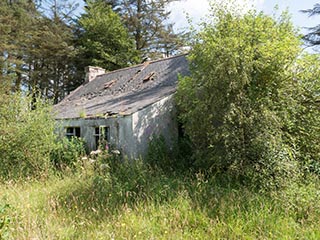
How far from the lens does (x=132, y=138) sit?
952 cm

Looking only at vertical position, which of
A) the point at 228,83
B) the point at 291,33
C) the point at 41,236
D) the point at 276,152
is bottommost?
the point at 41,236

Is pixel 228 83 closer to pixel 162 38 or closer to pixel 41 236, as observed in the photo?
pixel 41 236

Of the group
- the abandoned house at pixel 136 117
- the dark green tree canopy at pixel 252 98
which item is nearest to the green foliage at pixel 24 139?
the abandoned house at pixel 136 117

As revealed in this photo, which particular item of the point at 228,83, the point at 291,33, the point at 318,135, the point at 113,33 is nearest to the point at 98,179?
the point at 228,83

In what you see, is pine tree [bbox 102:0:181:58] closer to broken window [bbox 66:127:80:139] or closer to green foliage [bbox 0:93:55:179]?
broken window [bbox 66:127:80:139]

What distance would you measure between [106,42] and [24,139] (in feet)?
55.5

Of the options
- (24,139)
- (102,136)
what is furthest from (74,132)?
(24,139)

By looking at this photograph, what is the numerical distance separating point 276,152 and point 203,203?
7.62 ft

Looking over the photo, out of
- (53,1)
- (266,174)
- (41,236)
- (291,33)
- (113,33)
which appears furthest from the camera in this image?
(53,1)

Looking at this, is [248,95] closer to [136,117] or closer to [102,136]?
[136,117]

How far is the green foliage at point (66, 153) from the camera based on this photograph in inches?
395

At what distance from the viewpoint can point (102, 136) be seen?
10.2 meters

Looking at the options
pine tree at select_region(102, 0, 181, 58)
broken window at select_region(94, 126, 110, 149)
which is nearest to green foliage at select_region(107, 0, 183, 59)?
pine tree at select_region(102, 0, 181, 58)

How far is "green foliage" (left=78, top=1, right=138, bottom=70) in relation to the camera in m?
23.7
